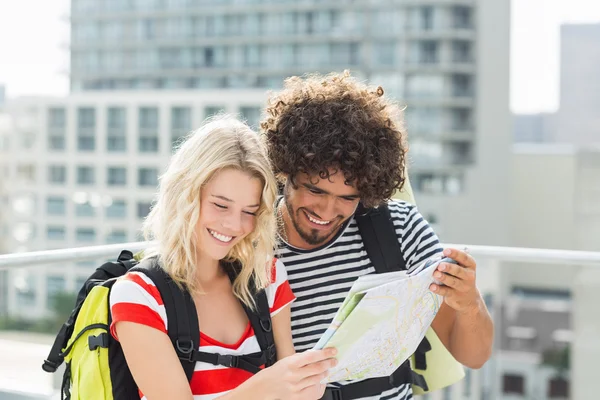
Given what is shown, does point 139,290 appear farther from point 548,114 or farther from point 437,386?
point 548,114

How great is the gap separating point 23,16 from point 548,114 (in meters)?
29.0

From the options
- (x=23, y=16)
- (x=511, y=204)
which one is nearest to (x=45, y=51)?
(x=23, y=16)

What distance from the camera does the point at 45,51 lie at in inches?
1665

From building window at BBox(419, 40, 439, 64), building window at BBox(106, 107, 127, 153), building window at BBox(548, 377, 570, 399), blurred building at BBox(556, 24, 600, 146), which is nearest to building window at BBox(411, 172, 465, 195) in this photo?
building window at BBox(419, 40, 439, 64)

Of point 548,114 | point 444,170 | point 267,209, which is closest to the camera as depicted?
point 267,209

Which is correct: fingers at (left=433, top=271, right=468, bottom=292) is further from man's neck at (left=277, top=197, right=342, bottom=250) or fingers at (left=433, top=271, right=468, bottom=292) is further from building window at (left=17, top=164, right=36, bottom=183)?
building window at (left=17, top=164, right=36, bottom=183)

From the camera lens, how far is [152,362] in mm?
1032

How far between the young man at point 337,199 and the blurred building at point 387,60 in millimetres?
34214

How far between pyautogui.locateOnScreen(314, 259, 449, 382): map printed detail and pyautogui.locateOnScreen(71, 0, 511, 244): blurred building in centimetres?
3443

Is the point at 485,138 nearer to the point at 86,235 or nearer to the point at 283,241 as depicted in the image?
the point at 86,235

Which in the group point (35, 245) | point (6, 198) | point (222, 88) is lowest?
point (35, 245)

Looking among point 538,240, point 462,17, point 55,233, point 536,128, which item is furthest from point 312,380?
point 536,128

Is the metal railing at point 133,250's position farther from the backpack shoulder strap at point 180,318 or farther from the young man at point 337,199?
the backpack shoulder strap at point 180,318

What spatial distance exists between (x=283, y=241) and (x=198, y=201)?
283 millimetres
